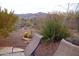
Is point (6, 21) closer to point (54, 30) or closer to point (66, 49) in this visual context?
point (54, 30)

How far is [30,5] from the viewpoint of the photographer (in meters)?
2.01

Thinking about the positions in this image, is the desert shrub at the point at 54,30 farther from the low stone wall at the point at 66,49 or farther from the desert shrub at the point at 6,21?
the desert shrub at the point at 6,21

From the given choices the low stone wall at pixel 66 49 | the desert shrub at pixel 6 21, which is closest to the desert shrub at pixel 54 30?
the low stone wall at pixel 66 49

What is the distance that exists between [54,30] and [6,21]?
1.85ft

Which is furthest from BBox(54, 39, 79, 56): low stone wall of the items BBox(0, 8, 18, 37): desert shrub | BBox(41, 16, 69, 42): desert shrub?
BBox(0, 8, 18, 37): desert shrub

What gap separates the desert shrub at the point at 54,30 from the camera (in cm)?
194

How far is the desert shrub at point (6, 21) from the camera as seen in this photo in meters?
1.95

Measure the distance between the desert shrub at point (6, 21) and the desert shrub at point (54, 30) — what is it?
14.4 inches

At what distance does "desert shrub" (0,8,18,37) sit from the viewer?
1.95 metres

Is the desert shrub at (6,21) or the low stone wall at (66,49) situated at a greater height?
the desert shrub at (6,21)

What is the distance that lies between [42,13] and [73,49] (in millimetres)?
549

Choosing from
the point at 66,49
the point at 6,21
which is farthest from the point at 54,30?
the point at 6,21

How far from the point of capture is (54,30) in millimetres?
1951

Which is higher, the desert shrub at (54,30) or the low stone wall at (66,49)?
the desert shrub at (54,30)
